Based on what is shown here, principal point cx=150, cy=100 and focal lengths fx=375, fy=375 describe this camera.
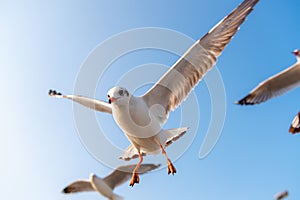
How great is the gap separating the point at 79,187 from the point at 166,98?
135 inches

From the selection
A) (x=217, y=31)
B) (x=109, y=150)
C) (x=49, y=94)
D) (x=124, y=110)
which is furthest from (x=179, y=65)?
(x=49, y=94)

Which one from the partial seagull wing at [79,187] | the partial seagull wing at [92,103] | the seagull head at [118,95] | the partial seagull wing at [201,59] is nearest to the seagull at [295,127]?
the partial seagull wing at [201,59]

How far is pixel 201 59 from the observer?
466 cm

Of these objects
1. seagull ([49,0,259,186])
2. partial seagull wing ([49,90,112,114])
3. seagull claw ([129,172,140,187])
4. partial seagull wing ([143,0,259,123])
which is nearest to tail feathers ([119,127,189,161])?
seagull ([49,0,259,186])

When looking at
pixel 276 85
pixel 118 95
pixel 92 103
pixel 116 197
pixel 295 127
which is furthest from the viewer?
pixel 276 85

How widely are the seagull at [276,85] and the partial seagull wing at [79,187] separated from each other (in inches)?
132

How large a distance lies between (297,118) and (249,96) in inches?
35.7

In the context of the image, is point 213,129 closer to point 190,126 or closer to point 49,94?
point 190,126

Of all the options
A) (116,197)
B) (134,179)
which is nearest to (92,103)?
(134,179)

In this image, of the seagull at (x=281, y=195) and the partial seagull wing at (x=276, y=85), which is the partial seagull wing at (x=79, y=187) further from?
the seagull at (x=281, y=195)

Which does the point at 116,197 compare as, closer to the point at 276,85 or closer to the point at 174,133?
the point at 174,133

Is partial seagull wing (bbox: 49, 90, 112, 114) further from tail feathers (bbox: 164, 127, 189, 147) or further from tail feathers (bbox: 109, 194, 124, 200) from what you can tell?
tail feathers (bbox: 109, 194, 124, 200)

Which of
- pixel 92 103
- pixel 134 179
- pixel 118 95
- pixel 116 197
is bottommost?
pixel 134 179

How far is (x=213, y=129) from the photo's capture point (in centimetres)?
452
